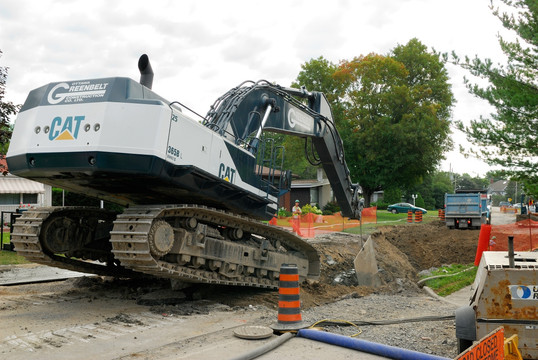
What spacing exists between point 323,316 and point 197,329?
200 cm

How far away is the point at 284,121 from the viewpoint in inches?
412

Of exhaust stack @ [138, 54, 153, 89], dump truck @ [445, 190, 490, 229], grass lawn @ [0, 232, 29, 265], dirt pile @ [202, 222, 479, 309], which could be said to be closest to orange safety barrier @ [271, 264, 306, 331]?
dirt pile @ [202, 222, 479, 309]

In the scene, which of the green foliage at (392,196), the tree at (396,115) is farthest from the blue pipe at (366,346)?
the green foliage at (392,196)

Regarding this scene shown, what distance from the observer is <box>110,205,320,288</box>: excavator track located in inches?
262

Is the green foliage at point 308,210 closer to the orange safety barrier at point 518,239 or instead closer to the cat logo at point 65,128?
the orange safety barrier at point 518,239

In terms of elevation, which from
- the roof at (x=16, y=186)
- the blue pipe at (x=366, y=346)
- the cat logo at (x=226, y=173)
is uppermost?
the roof at (x=16, y=186)

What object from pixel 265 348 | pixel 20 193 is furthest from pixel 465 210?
pixel 20 193

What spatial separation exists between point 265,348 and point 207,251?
2.79 m

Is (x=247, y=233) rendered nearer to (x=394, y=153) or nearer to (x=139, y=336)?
(x=139, y=336)

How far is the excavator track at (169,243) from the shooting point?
6.71 metres

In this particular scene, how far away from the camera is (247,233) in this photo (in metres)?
9.12

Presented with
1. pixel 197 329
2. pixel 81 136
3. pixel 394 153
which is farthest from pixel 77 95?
pixel 394 153

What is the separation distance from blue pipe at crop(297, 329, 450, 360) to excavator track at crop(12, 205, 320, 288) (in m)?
2.23

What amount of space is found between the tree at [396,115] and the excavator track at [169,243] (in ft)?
98.2
